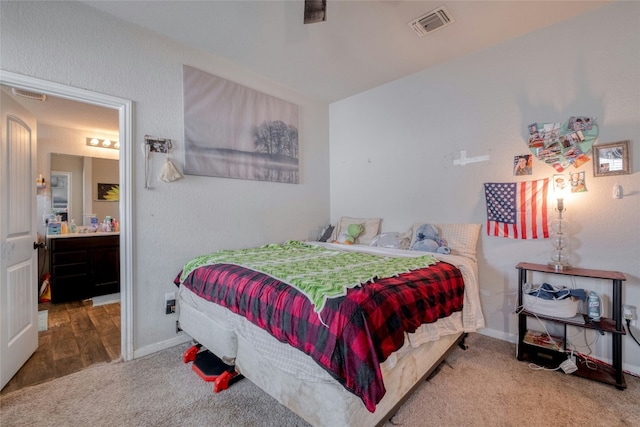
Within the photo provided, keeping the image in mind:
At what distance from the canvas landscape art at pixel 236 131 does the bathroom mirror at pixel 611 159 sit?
283cm

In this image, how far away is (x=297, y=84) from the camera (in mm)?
3379

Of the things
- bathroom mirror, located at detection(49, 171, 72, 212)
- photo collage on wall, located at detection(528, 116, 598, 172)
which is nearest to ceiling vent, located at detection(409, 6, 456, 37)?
photo collage on wall, located at detection(528, 116, 598, 172)

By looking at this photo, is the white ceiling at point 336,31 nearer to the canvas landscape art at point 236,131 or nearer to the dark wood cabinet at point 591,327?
the canvas landscape art at point 236,131

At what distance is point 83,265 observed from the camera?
12.2ft

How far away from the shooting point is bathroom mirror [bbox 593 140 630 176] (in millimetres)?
2041

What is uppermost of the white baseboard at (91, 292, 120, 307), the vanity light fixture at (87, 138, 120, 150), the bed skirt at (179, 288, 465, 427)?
the vanity light fixture at (87, 138, 120, 150)

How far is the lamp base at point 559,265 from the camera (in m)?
2.14

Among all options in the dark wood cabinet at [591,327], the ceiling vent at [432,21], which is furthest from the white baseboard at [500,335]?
the ceiling vent at [432,21]

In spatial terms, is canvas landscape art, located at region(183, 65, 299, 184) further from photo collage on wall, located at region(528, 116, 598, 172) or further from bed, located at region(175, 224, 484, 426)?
photo collage on wall, located at region(528, 116, 598, 172)

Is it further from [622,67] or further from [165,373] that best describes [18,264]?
[622,67]

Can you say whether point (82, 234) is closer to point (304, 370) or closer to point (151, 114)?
point (151, 114)

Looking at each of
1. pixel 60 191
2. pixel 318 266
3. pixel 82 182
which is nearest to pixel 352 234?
pixel 318 266

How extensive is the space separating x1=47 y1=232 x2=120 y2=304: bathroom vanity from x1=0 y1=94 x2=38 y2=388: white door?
1579mm

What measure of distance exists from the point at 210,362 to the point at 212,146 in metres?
1.92
